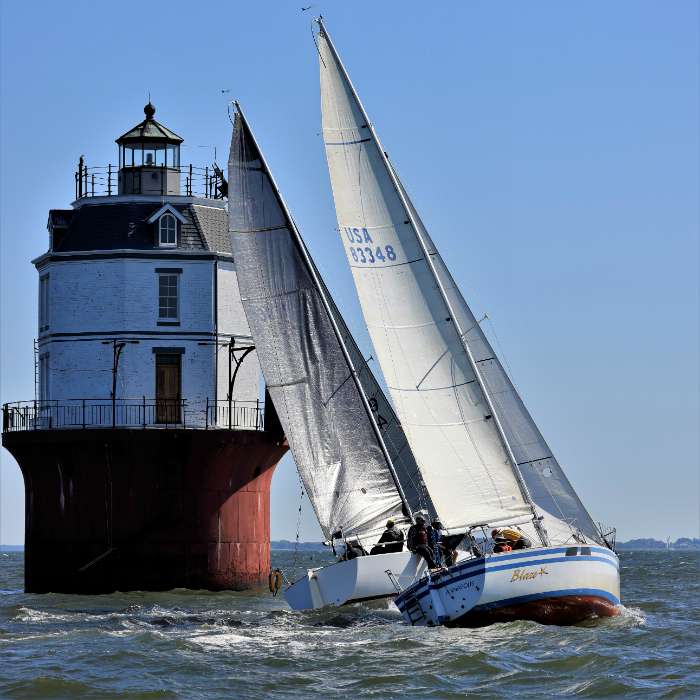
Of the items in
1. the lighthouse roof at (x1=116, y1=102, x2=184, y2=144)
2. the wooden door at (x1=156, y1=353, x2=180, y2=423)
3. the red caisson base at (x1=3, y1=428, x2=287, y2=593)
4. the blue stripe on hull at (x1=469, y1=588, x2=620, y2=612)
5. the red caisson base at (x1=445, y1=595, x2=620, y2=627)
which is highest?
the lighthouse roof at (x1=116, y1=102, x2=184, y2=144)

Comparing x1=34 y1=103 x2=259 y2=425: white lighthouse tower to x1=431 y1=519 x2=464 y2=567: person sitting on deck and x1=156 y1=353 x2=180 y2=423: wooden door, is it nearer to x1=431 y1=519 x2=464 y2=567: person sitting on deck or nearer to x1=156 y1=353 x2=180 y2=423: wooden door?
x1=156 y1=353 x2=180 y2=423: wooden door

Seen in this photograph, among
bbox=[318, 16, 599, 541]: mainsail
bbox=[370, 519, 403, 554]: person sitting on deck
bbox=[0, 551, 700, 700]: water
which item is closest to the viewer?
bbox=[0, 551, 700, 700]: water

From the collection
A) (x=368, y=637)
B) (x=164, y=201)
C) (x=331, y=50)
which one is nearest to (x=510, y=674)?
(x=368, y=637)

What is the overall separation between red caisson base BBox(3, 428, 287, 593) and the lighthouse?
0.04 metres

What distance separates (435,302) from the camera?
39938 mm

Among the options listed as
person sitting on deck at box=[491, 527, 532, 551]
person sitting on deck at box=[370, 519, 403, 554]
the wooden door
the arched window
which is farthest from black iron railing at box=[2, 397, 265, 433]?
person sitting on deck at box=[491, 527, 532, 551]

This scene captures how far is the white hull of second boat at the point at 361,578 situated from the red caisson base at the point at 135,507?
35.2 feet

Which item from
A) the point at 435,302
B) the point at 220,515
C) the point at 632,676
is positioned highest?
the point at 435,302

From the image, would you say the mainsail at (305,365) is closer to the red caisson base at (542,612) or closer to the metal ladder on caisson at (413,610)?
the metal ladder on caisson at (413,610)

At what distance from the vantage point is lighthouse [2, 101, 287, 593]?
52.8m

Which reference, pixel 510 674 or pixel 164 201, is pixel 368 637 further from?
pixel 164 201

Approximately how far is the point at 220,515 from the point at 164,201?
373 inches

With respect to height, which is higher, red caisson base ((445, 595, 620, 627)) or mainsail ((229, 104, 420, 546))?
mainsail ((229, 104, 420, 546))

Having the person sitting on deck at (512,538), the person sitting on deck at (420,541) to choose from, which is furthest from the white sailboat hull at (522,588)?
the person sitting on deck at (420,541)
